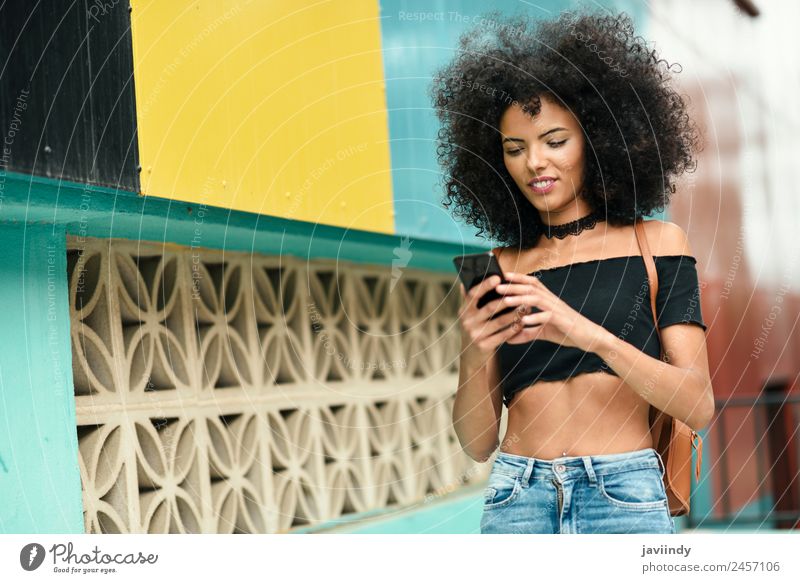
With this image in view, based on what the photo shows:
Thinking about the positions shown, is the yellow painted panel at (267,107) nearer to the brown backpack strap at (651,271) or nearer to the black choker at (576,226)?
the black choker at (576,226)

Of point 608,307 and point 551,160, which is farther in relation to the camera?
point 551,160

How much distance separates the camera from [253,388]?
295cm

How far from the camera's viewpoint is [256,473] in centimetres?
295

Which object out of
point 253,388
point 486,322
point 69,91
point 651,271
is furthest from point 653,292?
point 253,388

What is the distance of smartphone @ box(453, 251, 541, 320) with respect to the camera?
175 cm

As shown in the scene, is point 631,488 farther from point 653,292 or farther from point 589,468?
point 653,292

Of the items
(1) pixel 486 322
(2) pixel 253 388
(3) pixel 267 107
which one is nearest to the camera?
(1) pixel 486 322

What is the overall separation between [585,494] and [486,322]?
0.32m

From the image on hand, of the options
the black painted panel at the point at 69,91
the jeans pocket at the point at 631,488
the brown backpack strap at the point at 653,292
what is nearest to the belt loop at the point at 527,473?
the jeans pocket at the point at 631,488

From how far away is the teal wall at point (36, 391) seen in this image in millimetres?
2141

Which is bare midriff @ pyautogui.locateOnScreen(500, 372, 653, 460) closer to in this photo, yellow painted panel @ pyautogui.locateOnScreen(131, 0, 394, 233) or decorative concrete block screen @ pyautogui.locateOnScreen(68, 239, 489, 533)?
yellow painted panel @ pyautogui.locateOnScreen(131, 0, 394, 233)

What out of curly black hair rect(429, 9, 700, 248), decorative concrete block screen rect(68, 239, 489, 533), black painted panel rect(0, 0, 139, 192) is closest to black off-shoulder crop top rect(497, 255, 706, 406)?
curly black hair rect(429, 9, 700, 248)

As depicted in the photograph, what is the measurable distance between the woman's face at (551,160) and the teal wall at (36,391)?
102cm

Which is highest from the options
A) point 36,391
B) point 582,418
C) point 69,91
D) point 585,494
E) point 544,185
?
point 69,91
